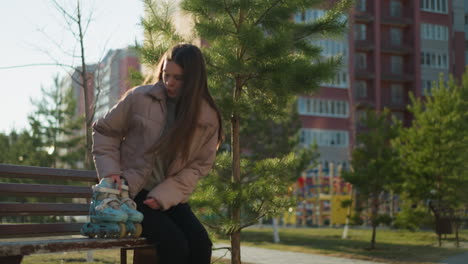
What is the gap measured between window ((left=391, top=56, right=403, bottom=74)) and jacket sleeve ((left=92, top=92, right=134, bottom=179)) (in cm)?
5747

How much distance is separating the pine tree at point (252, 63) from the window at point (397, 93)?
52412mm

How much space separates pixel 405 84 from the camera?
6059 cm

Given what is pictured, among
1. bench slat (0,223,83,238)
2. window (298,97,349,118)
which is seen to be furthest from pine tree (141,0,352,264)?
window (298,97,349,118)

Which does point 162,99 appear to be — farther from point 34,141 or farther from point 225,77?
point 34,141

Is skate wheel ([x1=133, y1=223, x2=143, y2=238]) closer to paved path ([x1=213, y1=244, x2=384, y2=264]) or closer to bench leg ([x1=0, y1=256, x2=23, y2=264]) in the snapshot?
bench leg ([x1=0, y1=256, x2=23, y2=264])

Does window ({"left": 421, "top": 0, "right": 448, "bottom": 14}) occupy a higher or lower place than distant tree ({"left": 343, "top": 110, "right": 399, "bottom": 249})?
higher

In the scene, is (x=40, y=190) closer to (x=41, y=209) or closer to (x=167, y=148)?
(x=41, y=209)

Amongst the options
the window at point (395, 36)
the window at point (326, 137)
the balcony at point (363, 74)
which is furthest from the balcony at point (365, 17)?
the window at point (326, 137)

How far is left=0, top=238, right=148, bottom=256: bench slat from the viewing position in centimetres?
324

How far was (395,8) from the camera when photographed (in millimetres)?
59750

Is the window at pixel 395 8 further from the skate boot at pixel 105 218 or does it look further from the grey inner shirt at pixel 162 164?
the skate boot at pixel 105 218

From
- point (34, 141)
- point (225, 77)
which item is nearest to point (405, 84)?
point (34, 141)

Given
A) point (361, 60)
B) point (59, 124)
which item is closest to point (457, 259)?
point (59, 124)

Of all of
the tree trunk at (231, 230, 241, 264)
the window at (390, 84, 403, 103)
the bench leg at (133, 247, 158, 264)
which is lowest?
the tree trunk at (231, 230, 241, 264)
